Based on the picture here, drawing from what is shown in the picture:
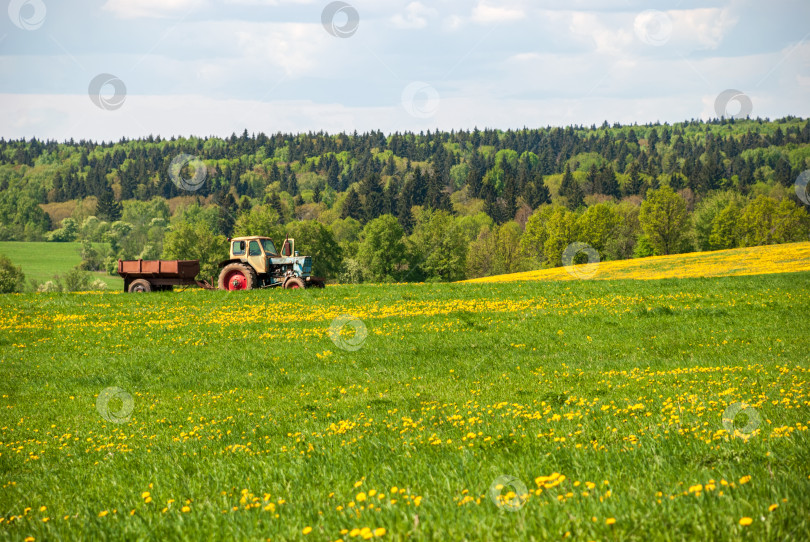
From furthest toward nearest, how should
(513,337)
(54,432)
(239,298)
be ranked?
1. (239,298)
2. (513,337)
3. (54,432)

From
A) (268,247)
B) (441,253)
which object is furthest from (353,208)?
(268,247)

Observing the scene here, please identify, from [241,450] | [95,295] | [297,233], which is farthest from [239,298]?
[297,233]

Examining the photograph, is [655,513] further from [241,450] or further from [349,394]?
[349,394]

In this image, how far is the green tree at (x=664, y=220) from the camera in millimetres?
98500

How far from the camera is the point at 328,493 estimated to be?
5562mm

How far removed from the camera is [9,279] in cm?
9106

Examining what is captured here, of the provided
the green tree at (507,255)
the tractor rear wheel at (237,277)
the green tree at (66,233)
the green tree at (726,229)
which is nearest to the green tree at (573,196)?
the green tree at (507,255)

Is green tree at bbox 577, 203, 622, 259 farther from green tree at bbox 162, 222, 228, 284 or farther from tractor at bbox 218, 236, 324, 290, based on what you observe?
tractor at bbox 218, 236, 324, 290

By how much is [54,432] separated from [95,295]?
79.0 ft

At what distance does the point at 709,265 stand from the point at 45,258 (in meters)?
151

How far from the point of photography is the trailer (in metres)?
35.1

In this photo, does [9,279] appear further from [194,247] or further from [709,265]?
[709,265]

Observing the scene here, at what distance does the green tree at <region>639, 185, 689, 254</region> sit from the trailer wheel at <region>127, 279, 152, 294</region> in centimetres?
8404

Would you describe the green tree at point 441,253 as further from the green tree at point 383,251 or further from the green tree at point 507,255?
the green tree at point 507,255
